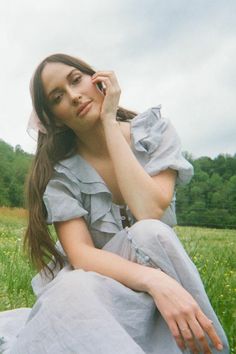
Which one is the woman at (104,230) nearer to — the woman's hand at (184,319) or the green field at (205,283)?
the woman's hand at (184,319)

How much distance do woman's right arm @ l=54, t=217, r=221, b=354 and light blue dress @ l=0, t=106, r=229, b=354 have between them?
69mm

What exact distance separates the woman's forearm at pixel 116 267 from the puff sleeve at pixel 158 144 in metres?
0.55

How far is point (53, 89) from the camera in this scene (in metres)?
3.13

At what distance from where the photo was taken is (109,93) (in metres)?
3.13

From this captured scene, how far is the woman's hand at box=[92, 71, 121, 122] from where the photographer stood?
10.2 feet

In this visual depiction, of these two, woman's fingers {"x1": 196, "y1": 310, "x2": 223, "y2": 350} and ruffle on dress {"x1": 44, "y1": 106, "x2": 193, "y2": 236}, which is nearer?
woman's fingers {"x1": 196, "y1": 310, "x2": 223, "y2": 350}

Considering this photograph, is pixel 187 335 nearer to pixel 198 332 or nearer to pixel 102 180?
pixel 198 332

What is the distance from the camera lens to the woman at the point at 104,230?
233 cm

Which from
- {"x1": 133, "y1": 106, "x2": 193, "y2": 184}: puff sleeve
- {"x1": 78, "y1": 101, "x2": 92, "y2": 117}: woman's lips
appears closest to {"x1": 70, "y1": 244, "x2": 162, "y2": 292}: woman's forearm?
{"x1": 133, "y1": 106, "x2": 193, "y2": 184}: puff sleeve

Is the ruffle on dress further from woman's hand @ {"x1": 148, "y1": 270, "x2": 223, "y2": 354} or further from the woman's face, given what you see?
woman's hand @ {"x1": 148, "y1": 270, "x2": 223, "y2": 354}

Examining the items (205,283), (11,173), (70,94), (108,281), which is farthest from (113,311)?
(11,173)

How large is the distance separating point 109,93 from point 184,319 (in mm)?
1280

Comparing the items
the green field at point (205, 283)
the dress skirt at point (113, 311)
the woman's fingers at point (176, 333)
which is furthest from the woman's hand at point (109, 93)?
the woman's fingers at point (176, 333)

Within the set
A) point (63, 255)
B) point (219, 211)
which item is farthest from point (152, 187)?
point (219, 211)
